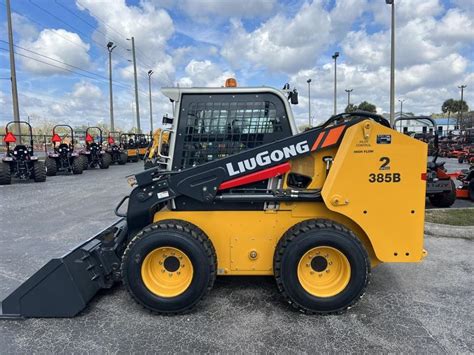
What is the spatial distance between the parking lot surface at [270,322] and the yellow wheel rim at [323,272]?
257 millimetres

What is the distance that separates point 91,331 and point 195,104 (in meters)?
2.43

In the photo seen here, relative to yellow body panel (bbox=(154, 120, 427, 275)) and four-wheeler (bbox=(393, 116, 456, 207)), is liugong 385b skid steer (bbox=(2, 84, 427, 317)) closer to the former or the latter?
yellow body panel (bbox=(154, 120, 427, 275))

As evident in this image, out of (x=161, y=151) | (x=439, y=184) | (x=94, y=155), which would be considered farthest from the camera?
(x=94, y=155)

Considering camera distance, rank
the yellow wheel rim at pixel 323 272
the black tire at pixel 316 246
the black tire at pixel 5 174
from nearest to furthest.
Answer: the black tire at pixel 316 246 → the yellow wheel rim at pixel 323 272 → the black tire at pixel 5 174

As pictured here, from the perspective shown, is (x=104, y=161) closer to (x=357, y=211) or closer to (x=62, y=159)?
(x=62, y=159)

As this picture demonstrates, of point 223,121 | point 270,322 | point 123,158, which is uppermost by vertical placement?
point 223,121

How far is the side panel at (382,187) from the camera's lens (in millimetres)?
3416

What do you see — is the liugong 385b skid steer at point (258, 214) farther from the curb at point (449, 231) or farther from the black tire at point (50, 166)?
the black tire at point (50, 166)

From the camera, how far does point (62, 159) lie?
53.7ft

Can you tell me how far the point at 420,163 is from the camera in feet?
11.2

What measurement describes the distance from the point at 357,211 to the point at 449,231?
3.29 metres

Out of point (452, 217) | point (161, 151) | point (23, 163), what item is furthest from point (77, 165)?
point (452, 217)

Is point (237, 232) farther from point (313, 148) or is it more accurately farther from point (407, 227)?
point (407, 227)

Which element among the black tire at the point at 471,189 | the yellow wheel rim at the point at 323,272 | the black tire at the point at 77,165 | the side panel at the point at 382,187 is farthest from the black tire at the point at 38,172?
the black tire at the point at 471,189
